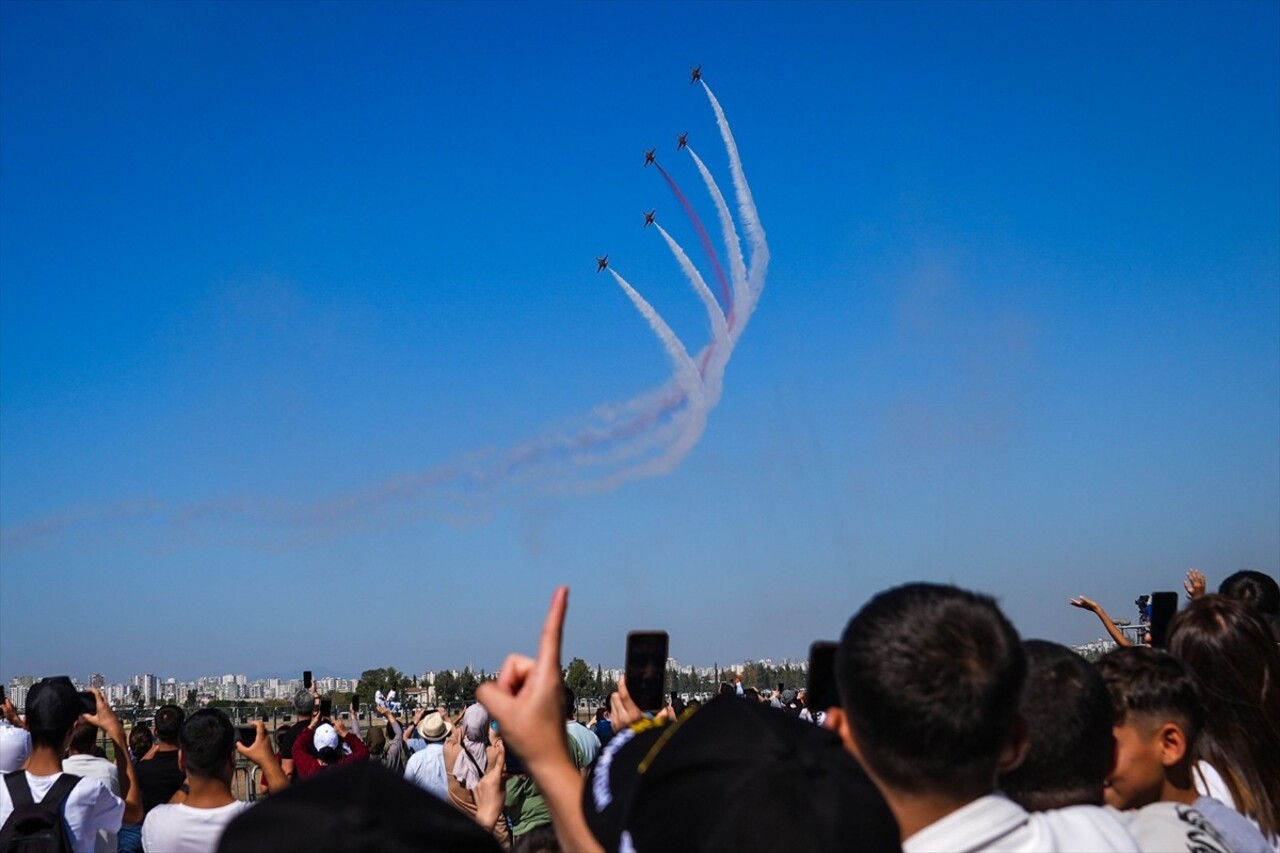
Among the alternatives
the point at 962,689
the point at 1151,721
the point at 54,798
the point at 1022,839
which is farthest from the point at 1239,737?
the point at 54,798

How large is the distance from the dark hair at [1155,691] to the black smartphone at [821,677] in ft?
5.21

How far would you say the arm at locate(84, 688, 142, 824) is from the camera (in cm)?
760

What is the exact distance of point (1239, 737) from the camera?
5098mm

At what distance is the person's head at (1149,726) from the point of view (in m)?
4.42

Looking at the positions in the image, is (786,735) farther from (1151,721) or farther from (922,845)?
(1151,721)

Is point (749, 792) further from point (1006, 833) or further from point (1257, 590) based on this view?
point (1257, 590)

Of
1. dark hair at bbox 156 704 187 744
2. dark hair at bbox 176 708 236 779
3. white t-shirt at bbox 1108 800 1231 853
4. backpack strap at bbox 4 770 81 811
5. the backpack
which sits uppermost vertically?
dark hair at bbox 156 704 187 744

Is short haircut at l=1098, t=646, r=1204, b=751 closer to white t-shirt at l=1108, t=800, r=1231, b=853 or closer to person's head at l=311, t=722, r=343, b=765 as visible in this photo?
white t-shirt at l=1108, t=800, r=1231, b=853

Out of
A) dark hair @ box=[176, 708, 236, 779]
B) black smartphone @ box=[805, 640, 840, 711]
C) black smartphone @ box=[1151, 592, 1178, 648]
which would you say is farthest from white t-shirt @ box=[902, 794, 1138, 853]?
dark hair @ box=[176, 708, 236, 779]

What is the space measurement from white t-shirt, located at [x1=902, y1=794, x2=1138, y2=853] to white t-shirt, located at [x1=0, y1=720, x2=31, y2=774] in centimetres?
591

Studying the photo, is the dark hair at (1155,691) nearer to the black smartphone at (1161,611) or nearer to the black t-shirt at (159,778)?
the black smartphone at (1161,611)

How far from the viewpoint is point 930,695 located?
2.83m

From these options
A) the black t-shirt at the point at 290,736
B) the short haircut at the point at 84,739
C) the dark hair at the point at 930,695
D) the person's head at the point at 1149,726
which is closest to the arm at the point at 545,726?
the dark hair at the point at 930,695

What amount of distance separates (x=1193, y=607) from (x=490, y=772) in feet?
10.9
